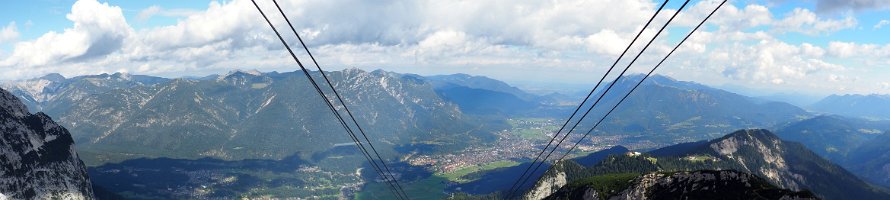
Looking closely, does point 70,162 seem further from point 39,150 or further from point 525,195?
point 525,195

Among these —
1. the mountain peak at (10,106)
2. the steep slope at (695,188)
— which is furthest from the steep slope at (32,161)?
the steep slope at (695,188)

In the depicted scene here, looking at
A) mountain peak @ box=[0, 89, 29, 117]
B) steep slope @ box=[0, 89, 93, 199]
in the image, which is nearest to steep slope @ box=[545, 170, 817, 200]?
steep slope @ box=[0, 89, 93, 199]

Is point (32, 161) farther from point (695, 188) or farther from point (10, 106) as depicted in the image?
point (695, 188)

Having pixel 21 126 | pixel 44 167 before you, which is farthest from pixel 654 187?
pixel 21 126

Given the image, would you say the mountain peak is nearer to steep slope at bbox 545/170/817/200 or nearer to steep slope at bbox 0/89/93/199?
steep slope at bbox 0/89/93/199

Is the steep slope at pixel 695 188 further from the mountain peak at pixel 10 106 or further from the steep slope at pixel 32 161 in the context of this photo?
the mountain peak at pixel 10 106
